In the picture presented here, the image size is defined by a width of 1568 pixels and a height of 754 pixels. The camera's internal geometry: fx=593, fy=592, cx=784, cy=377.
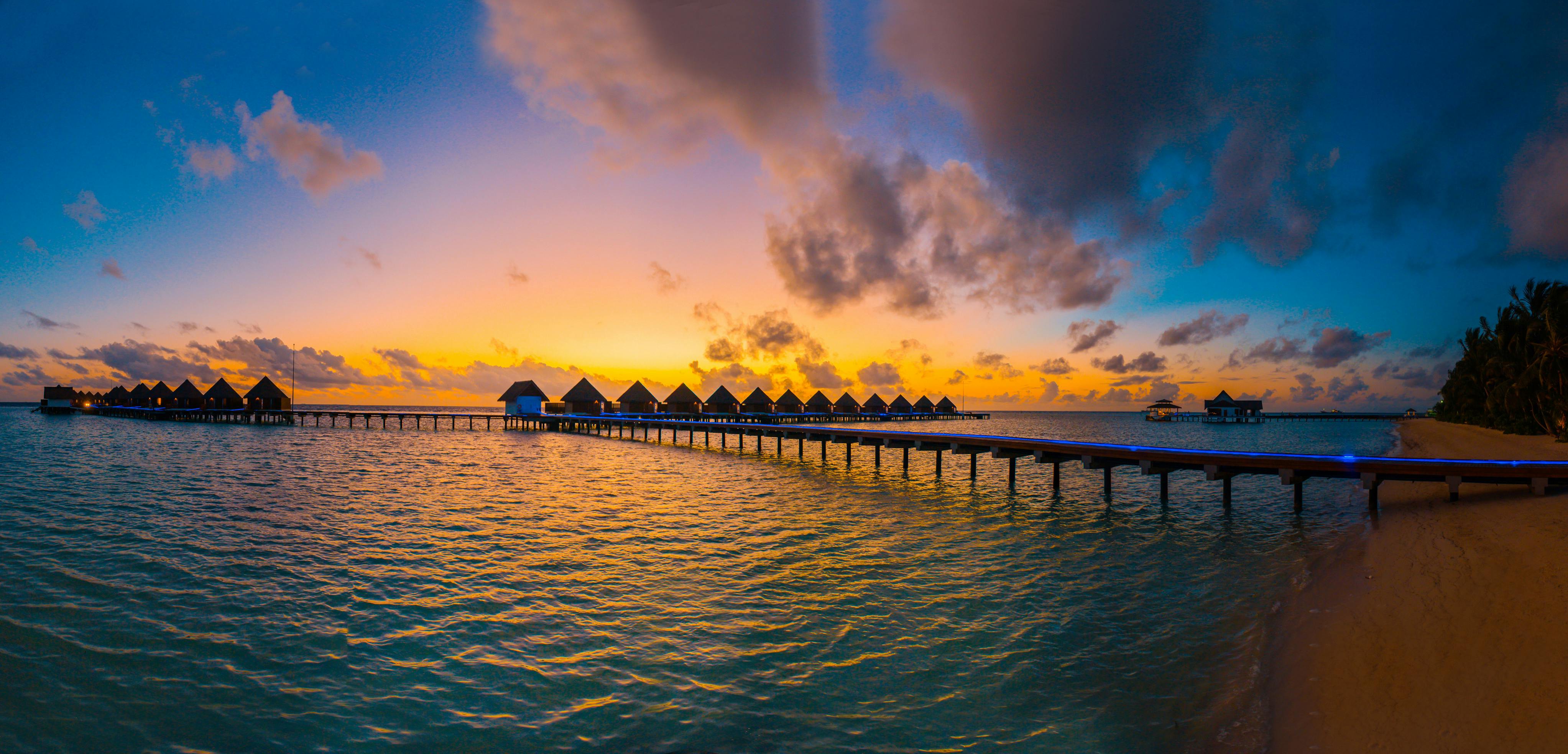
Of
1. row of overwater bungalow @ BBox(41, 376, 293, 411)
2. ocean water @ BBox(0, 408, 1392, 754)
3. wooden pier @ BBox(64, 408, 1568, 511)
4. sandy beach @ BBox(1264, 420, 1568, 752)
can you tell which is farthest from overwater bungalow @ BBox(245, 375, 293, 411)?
sandy beach @ BBox(1264, 420, 1568, 752)

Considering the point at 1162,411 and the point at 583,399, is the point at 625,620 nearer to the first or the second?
the point at 583,399

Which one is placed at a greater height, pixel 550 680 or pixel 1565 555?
pixel 1565 555

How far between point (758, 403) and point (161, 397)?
8268cm

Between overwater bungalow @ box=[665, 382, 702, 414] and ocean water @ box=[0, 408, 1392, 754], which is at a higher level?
overwater bungalow @ box=[665, 382, 702, 414]

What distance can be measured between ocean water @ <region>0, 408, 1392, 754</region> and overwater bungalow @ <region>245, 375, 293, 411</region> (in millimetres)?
67320

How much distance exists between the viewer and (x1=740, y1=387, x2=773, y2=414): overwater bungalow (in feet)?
276

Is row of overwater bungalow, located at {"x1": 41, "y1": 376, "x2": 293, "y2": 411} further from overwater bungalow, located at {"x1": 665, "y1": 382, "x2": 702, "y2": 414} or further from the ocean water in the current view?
the ocean water

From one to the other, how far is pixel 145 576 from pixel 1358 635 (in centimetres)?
1915

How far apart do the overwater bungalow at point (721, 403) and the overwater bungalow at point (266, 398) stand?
5362cm

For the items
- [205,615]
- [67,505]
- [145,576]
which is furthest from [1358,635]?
[67,505]

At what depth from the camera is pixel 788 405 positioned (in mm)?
88812

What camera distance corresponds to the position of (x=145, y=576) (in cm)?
1055

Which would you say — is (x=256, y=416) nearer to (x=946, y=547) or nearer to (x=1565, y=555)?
(x=946, y=547)

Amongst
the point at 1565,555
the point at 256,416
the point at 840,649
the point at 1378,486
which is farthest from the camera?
the point at 256,416
